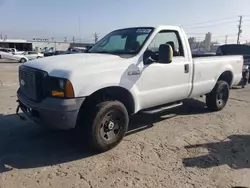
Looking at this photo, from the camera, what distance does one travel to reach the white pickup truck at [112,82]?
353cm

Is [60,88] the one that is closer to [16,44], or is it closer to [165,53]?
[165,53]

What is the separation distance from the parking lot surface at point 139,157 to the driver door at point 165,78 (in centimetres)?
73

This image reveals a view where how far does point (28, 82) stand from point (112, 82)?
4.53 ft

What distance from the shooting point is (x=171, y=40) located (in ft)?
17.1

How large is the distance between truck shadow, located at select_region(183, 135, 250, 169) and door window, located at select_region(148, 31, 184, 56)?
198cm

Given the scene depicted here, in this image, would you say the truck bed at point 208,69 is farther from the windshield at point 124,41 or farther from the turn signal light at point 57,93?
the turn signal light at point 57,93

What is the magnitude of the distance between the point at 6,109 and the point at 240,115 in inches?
241

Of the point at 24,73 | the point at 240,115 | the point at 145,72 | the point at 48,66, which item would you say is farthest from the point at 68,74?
the point at 240,115

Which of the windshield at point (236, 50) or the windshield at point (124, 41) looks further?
the windshield at point (236, 50)

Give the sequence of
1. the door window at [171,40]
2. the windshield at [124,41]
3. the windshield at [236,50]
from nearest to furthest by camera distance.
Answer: the windshield at [124,41], the door window at [171,40], the windshield at [236,50]

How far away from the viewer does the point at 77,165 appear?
367cm

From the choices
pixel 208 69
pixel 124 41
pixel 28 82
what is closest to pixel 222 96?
pixel 208 69

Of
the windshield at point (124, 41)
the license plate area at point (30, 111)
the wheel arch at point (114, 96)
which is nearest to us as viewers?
the license plate area at point (30, 111)

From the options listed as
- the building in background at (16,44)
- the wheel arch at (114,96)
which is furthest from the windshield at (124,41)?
the building in background at (16,44)
